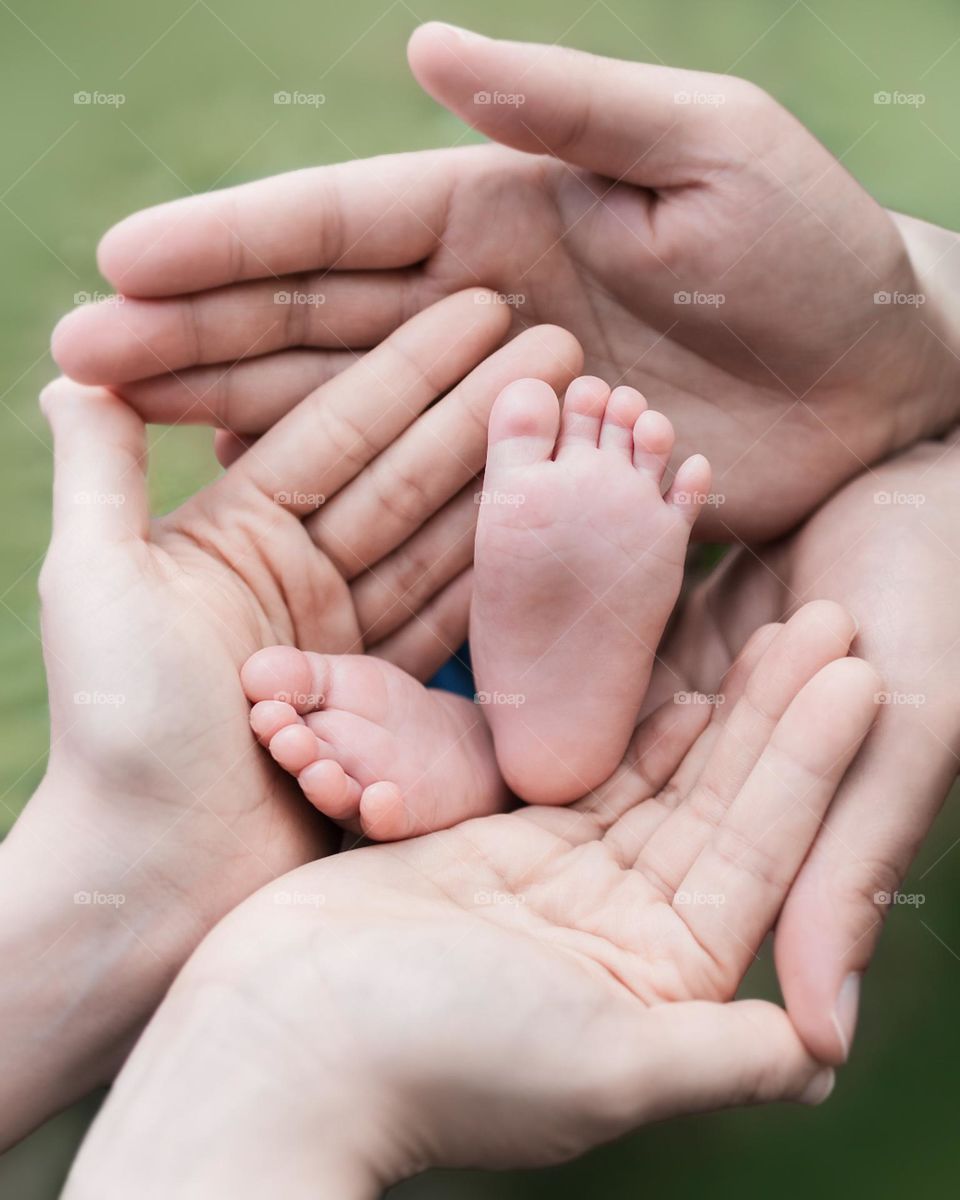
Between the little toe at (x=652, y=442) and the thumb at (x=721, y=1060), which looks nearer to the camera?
the thumb at (x=721, y=1060)

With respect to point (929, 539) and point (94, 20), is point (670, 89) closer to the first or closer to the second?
point (929, 539)

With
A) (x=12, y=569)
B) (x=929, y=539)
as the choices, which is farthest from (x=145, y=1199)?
(x=12, y=569)

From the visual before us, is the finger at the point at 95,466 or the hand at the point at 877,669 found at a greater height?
the finger at the point at 95,466

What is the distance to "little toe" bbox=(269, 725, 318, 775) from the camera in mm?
896

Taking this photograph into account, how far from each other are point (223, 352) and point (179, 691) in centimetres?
35

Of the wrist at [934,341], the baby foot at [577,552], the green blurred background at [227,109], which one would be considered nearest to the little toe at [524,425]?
the baby foot at [577,552]

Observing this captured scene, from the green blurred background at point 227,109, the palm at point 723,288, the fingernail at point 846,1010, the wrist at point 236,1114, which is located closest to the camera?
the wrist at point 236,1114

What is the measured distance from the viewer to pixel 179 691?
882 mm

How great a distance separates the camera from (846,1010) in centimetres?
82
